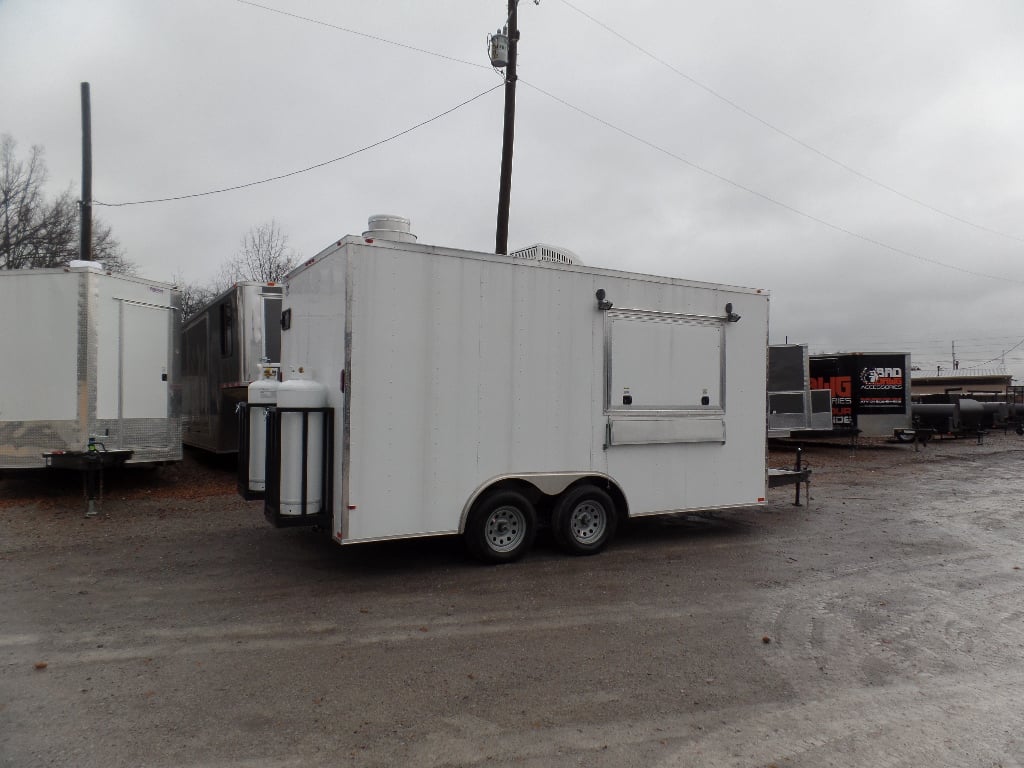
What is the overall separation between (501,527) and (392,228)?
307 centimetres

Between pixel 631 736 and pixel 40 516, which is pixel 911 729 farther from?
pixel 40 516

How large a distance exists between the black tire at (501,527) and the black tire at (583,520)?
1.05 ft

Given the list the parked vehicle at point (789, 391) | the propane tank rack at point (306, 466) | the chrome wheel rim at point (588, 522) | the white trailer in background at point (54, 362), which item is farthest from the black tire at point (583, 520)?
the parked vehicle at point (789, 391)

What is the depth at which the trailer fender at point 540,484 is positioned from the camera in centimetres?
631

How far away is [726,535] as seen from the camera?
8375 millimetres

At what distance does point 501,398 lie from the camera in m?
6.45

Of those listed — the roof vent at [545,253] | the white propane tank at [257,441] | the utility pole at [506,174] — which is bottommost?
the white propane tank at [257,441]

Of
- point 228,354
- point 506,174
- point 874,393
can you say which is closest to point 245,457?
point 228,354

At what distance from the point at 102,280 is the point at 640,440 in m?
7.49

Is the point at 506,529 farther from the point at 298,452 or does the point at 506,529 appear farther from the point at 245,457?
the point at 245,457

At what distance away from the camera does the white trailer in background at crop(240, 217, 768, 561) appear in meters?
5.86

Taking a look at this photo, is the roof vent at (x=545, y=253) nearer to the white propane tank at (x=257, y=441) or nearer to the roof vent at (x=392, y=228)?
the roof vent at (x=392, y=228)

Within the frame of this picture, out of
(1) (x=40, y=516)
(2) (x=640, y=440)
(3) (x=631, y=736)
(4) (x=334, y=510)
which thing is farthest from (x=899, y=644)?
(1) (x=40, y=516)

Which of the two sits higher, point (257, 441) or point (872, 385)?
point (872, 385)
